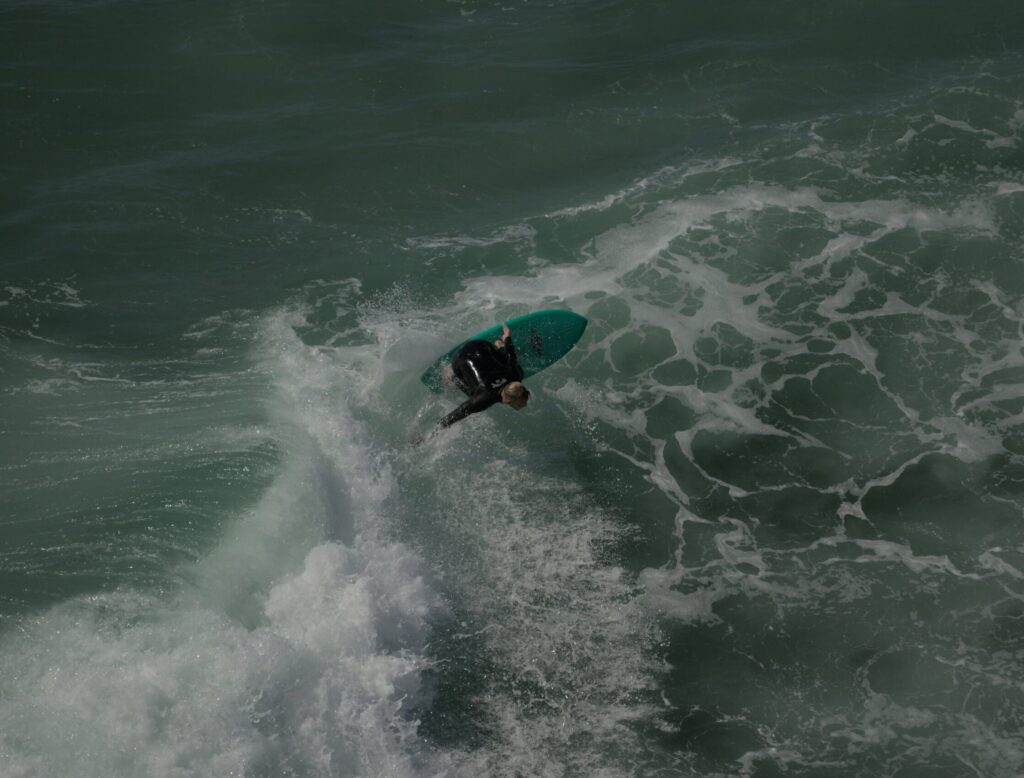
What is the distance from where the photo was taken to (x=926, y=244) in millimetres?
18109

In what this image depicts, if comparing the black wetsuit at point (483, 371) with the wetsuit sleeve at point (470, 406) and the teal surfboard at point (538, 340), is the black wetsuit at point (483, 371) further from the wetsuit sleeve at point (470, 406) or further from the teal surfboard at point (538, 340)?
the teal surfboard at point (538, 340)

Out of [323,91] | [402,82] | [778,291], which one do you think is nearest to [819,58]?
[778,291]

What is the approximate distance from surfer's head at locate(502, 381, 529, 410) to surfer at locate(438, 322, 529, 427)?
53 cm

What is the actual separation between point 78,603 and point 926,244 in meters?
15.3

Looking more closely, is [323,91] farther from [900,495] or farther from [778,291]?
[900,495]

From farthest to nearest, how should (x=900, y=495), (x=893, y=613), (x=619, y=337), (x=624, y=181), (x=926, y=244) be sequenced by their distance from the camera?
(x=624, y=181)
(x=926, y=244)
(x=619, y=337)
(x=900, y=495)
(x=893, y=613)

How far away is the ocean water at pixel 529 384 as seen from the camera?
11578 mm

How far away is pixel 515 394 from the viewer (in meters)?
12.9

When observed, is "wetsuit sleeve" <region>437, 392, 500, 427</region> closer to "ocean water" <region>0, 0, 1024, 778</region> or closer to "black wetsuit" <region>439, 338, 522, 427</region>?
"black wetsuit" <region>439, 338, 522, 427</region>

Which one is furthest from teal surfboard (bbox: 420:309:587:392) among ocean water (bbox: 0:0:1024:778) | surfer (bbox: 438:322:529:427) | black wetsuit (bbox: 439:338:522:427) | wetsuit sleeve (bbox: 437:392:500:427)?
wetsuit sleeve (bbox: 437:392:500:427)

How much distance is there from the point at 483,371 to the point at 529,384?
232 centimetres

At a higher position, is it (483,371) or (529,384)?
(483,371)

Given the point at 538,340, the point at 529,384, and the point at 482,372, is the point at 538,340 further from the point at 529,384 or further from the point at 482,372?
the point at 482,372

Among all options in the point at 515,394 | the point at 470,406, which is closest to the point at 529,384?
the point at 470,406
